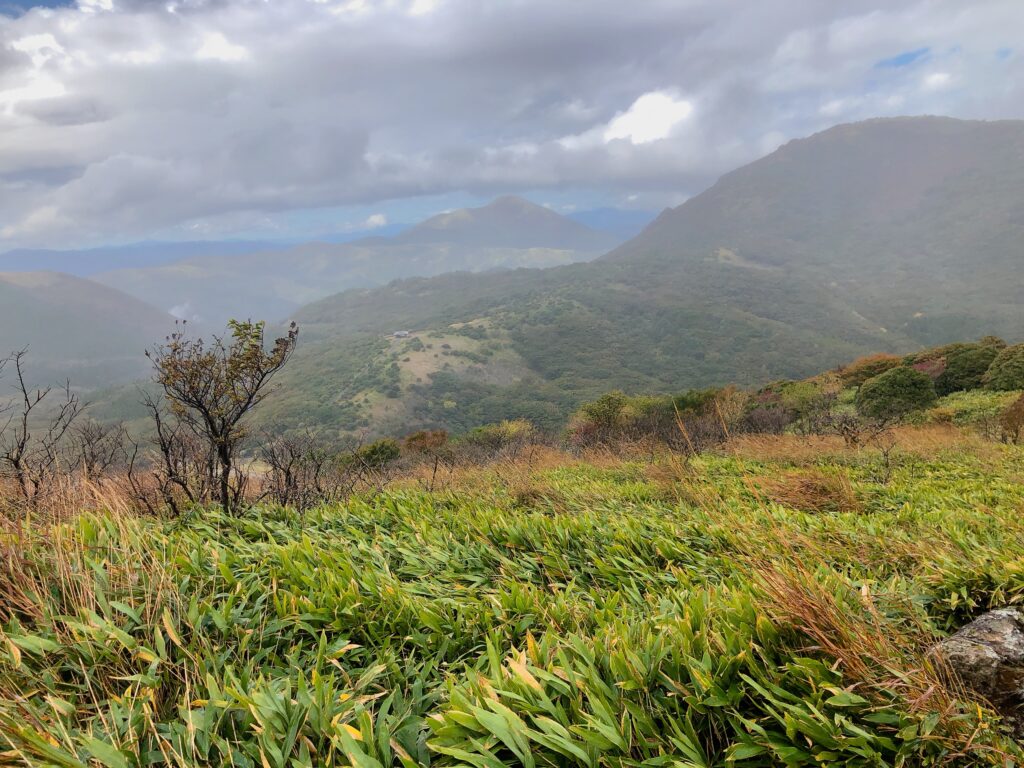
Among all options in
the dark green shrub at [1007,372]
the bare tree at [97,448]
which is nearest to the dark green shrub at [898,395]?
the dark green shrub at [1007,372]

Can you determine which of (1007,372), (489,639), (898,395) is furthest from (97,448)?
(1007,372)

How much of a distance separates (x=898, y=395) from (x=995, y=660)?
2727cm

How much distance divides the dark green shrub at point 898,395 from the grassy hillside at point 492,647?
75.2ft

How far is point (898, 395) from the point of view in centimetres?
2425

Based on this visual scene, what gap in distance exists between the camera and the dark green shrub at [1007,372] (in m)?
22.9

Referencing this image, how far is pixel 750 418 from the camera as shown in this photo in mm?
28719

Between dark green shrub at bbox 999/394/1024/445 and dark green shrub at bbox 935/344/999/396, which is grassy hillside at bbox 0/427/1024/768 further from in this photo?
dark green shrub at bbox 935/344/999/396

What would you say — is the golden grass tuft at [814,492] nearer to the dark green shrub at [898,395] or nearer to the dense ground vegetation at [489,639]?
the dense ground vegetation at [489,639]

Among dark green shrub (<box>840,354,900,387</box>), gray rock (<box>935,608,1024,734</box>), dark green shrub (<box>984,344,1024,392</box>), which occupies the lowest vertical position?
dark green shrub (<box>840,354,900,387</box>)

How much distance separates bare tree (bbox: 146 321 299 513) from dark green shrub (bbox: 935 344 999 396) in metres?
33.7

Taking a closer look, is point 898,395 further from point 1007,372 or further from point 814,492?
point 814,492

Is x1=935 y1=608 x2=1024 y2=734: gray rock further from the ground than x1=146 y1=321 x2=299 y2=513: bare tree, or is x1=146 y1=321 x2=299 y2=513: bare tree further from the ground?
x1=146 y1=321 x2=299 y2=513: bare tree

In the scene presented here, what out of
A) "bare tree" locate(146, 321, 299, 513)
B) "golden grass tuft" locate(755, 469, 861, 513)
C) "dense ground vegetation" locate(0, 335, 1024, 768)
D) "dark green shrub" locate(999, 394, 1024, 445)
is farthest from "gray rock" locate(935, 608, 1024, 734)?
"dark green shrub" locate(999, 394, 1024, 445)

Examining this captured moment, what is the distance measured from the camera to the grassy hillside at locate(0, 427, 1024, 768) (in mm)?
1975
